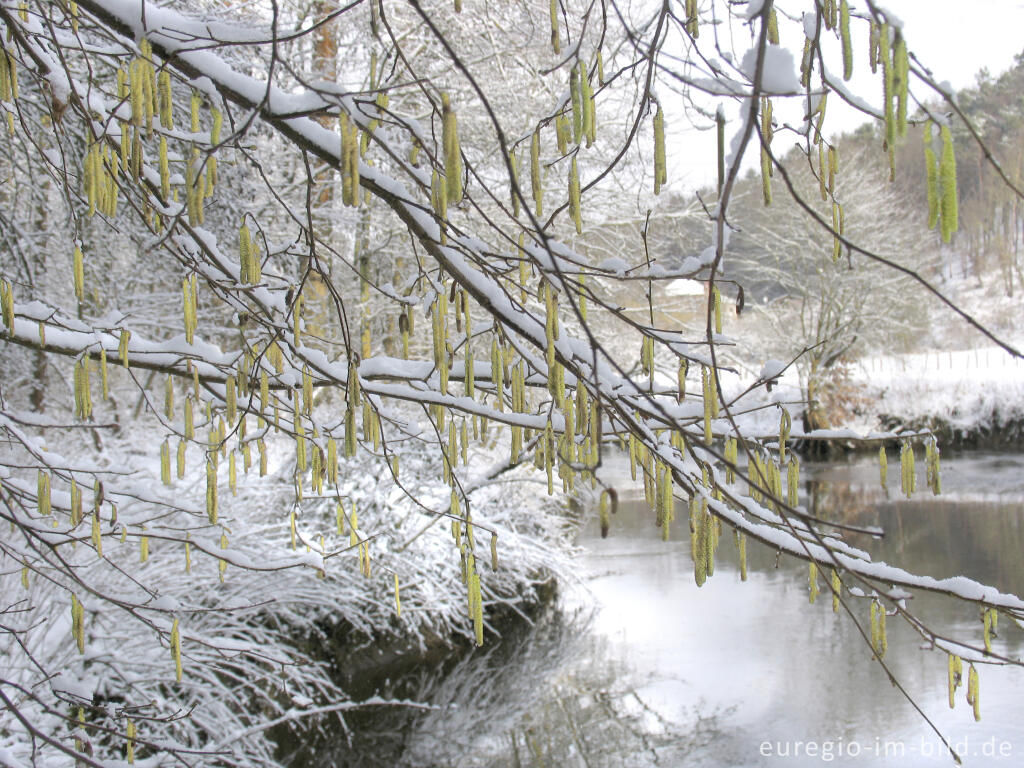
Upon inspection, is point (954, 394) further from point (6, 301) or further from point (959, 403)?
point (6, 301)

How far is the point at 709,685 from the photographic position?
5637mm

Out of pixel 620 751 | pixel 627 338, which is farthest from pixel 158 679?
pixel 627 338

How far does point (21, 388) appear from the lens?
19.4 feet

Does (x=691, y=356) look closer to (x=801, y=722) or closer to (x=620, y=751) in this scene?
(x=620, y=751)

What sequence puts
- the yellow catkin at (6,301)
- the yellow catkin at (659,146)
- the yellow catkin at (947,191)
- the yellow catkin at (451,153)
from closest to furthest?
the yellow catkin at (947,191) < the yellow catkin at (451,153) < the yellow catkin at (659,146) < the yellow catkin at (6,301)

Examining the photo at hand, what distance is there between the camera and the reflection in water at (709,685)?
4746 mm

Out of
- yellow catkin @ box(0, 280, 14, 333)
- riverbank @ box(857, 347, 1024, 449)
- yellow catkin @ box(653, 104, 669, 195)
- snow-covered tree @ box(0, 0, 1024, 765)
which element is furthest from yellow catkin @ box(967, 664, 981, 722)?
riverbank @ box(857, 347, 1024, 449)

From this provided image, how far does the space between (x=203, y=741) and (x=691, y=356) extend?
3892mm

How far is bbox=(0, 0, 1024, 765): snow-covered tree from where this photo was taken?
1.29 meters

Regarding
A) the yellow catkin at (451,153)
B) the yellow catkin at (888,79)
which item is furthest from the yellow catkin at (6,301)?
the yellow catkin at (888,79)

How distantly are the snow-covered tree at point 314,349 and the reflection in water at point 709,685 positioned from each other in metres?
0.54

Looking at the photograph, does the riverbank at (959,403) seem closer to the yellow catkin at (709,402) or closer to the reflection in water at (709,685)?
the reflection in water at (709,685)

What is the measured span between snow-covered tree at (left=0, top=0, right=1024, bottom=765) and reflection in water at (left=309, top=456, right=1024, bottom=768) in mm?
539

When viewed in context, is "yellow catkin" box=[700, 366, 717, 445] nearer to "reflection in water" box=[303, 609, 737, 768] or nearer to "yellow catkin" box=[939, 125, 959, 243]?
"yellow catkin" box=[939, 125, 959, 243]
